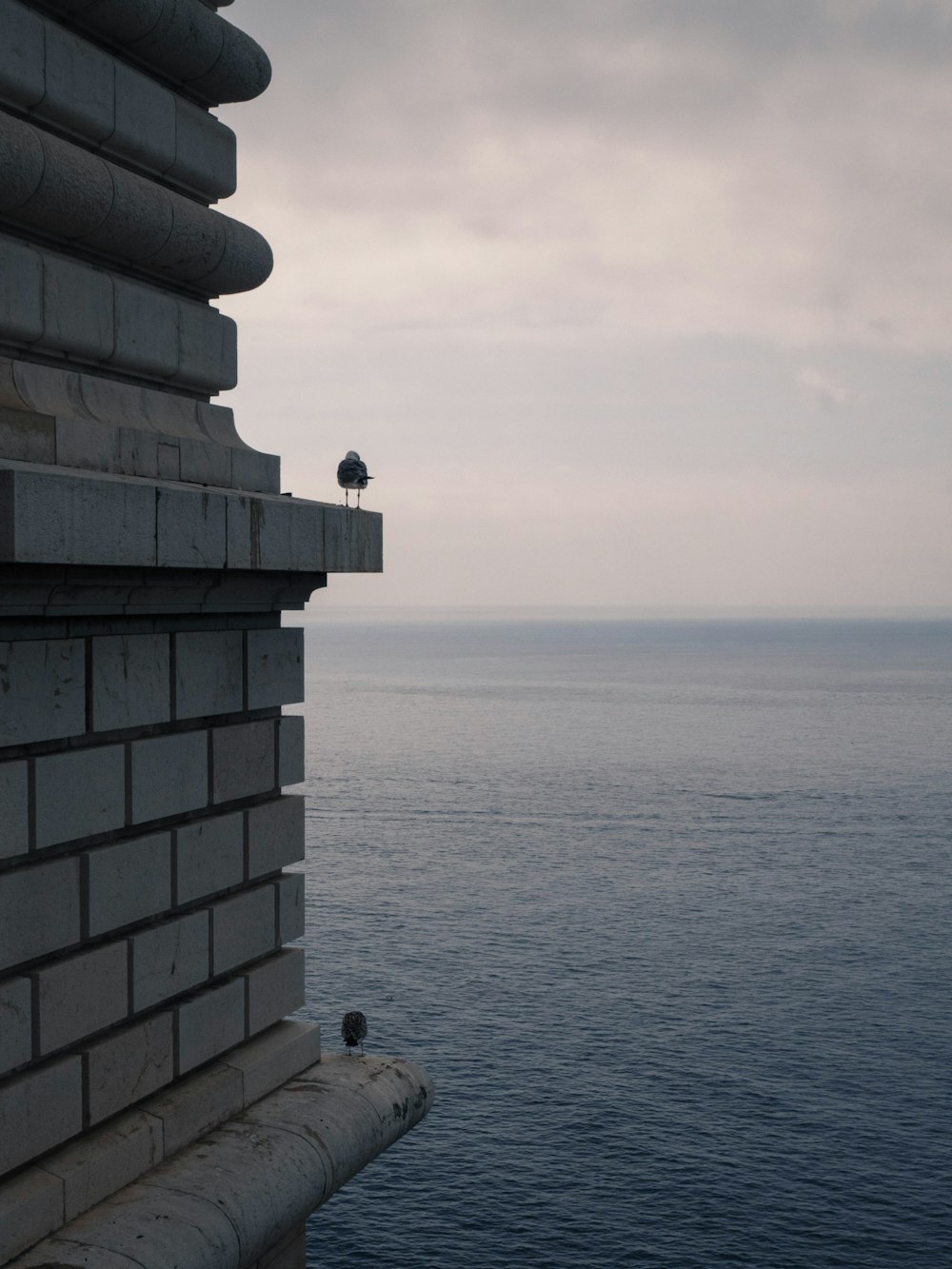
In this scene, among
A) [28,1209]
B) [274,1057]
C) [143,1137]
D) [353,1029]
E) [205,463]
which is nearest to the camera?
[28,1209]

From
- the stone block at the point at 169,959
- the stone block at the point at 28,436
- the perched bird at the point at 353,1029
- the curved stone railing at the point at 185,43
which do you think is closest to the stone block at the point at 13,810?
the stone block at the point at 169,959

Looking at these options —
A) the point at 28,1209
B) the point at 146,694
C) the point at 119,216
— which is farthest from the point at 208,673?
the point at 28,1209

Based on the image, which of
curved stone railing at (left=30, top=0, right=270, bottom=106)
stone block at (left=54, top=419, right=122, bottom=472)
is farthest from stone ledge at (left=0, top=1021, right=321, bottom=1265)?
curved stone railing at (left=30, top=0, right=270, bottom=106)

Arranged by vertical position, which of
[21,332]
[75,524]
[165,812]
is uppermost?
[21,332]

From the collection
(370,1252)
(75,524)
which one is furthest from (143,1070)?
(370,1252)

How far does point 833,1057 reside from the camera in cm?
6812

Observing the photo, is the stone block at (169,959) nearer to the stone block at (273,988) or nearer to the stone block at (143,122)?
the stone block at (273,988)

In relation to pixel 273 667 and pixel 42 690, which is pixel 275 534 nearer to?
pixel 273 667

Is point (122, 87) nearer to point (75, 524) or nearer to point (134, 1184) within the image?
point (75, 524)

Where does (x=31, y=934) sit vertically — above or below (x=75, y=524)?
below

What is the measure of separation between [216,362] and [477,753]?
154485mm

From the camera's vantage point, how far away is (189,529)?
33.9ft

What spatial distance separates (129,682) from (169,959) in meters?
2.46

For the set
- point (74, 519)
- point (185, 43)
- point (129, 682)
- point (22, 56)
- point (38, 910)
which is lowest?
point (38, 910)
